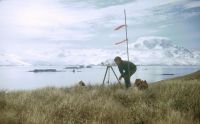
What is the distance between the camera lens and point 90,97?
11.3 meters

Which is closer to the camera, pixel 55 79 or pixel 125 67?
pixel 125 67

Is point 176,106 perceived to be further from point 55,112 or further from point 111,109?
point 55,112

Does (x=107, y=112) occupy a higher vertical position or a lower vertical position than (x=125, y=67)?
lower

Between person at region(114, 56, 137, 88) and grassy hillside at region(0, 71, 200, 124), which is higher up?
person at region(114, 56, 137, 88)

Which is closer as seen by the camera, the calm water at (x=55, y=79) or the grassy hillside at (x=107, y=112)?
the grassy hillside at (x=107, y=112)

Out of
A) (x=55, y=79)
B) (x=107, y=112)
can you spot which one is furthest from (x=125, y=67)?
(x=55, y=79)

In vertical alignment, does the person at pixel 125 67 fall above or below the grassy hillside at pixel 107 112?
above

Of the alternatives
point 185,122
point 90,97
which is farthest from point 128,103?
point 185,122

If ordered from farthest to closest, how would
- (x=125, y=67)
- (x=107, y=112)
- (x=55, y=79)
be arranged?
(x=55, y=79) → (x=125, y=67) → (x=107, y=112)

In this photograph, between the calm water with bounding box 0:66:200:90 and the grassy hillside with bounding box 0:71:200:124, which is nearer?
the grassy hillside with bounding box 0:71:200:124

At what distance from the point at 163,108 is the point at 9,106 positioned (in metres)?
3.99

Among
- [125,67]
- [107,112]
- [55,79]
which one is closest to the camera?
[107,112]

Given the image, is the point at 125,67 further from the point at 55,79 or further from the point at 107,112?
the point at 55,79

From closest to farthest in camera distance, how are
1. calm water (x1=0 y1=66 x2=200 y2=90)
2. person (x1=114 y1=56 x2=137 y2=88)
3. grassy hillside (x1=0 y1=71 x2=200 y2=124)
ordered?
1. grassy hillside (x1=0 y1=71 x2=200 y2=124)
2. person (x1=114 y1=56 x2=137 y2=88)
3. calm water (x1=0 y1=66 x2=200 y2=90)
